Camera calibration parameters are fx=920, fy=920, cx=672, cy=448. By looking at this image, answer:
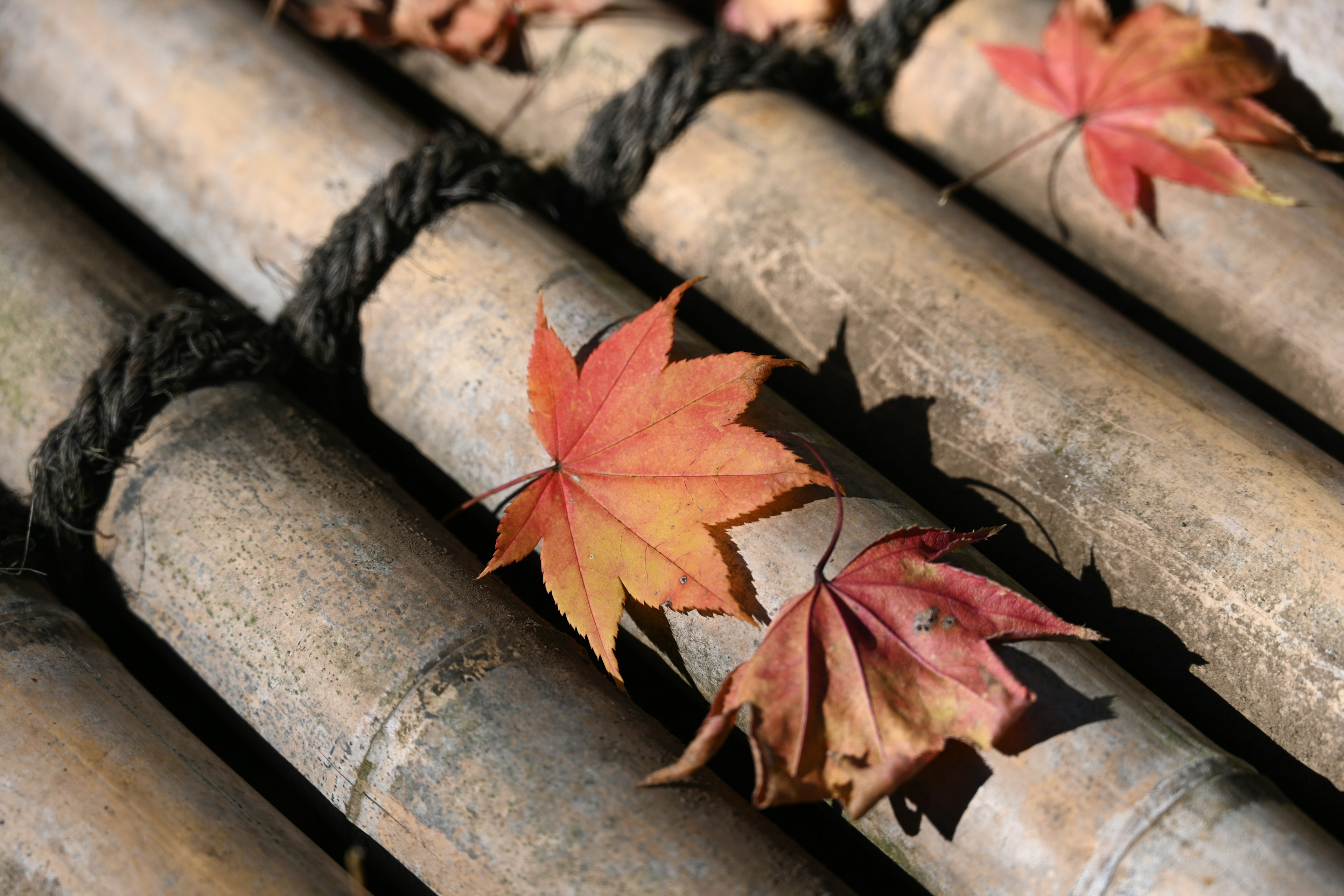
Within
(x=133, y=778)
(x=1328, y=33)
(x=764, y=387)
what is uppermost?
(x=1328, y=33)

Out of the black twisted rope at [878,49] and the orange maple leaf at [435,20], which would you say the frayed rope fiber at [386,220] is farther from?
the orange maple leaf at [435,20]

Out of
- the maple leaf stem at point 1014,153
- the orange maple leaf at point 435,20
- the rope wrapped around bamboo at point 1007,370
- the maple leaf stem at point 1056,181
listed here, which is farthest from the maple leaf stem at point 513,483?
the maple leaf stem at point 1056,181

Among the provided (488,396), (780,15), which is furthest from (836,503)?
(780,15)

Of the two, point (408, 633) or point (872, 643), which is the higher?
point (872, 643)

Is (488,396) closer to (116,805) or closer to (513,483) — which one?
(513,483)

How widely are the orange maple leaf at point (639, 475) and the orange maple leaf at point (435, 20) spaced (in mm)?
Answer: 1046

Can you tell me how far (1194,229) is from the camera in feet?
6.14

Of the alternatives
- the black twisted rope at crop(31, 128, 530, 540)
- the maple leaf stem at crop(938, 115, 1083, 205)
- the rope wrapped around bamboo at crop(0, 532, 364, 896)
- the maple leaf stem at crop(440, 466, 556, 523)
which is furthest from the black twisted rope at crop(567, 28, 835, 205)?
the rope wrapped around bamboo at crop(0, 532, 364, 896)

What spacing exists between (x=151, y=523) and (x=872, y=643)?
1224 millimetres

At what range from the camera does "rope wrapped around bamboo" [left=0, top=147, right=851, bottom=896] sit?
1.27 m

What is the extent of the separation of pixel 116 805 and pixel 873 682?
1066mm

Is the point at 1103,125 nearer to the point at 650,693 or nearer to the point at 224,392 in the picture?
the point at 650,693

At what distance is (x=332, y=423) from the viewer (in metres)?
1.93

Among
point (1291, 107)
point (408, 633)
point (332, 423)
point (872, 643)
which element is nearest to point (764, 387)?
point (872, 643)
